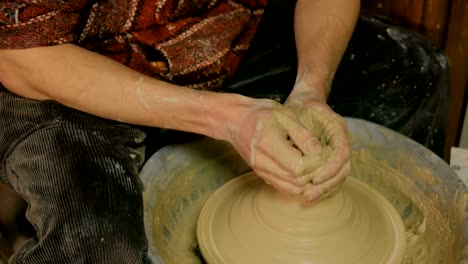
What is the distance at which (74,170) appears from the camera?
126 cm

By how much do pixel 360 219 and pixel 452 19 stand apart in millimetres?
1018

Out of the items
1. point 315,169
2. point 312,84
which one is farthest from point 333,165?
point 312,84

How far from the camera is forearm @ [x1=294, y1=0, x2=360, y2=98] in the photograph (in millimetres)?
1545

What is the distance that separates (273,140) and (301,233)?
24 centimetres

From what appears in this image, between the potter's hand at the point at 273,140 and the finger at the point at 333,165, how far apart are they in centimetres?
3

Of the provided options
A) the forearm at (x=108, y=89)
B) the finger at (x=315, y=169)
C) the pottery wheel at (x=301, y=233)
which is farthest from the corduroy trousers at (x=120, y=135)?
the finger at (x=315, y=169)

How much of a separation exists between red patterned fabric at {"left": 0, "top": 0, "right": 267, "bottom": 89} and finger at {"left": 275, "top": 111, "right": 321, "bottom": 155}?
16.2 inches

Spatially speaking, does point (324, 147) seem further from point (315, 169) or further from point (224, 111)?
point (224, 111)

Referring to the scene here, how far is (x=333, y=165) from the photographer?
122 centimetres

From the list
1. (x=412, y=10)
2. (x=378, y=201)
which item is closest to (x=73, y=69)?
(x=378, y=201)

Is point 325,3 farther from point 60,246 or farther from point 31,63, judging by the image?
point 60,246

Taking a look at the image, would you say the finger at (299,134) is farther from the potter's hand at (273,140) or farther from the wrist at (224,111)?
the wrist at (224,111)

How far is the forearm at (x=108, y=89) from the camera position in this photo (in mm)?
1326

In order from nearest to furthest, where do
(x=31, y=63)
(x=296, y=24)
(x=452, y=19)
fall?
1. (x=31, y=63)
2. (x=296, y=24)
3. (x=452, y=19)
